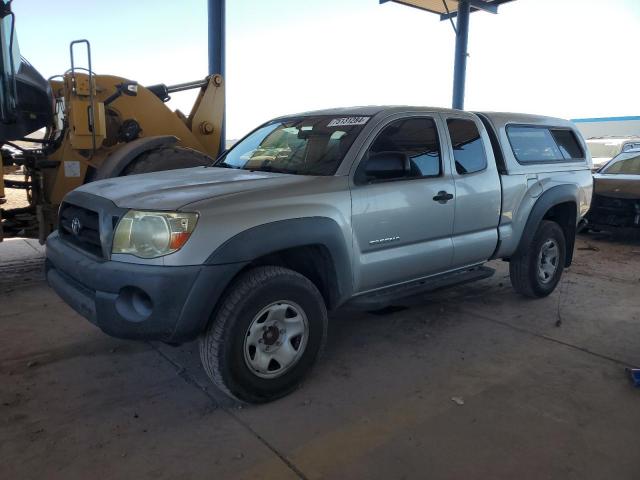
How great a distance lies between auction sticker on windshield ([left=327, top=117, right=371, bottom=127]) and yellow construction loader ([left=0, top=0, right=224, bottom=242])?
2.60m

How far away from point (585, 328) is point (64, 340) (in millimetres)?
4462

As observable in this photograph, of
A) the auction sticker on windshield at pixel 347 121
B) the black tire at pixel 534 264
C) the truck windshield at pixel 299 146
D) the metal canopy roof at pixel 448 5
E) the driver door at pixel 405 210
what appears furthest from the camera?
the metal canopy roof at pixel 448 5

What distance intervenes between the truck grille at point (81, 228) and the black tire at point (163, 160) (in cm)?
217

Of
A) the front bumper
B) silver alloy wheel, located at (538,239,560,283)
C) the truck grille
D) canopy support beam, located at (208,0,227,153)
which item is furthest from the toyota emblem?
canopy support beam, located at (208,0,227,153)

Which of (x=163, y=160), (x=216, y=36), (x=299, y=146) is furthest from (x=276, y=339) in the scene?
(x=216, y=36)

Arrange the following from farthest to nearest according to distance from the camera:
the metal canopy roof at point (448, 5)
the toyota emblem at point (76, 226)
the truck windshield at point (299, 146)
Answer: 1. the metal canopy roof at point (448, 5)
2. the truck windshield at point (299, 146)
3. the toyota emblem at point (76, 226)

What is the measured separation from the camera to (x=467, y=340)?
427 cm

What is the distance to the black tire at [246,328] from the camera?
2941mm

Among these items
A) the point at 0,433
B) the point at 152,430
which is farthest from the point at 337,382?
the point at 0,433

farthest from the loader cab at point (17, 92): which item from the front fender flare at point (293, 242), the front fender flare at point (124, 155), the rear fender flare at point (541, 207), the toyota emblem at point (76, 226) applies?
the rear fender flare at point (541, 207)

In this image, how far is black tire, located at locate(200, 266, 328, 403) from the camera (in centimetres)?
294

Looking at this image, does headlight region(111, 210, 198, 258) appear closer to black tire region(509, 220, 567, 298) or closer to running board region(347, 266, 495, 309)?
running board region(347, 266, 495, 309)

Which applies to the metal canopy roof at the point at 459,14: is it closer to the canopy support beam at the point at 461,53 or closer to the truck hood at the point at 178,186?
the canopy support beam at the point at 461,53

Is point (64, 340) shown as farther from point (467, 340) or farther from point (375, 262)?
point (467, 340)
